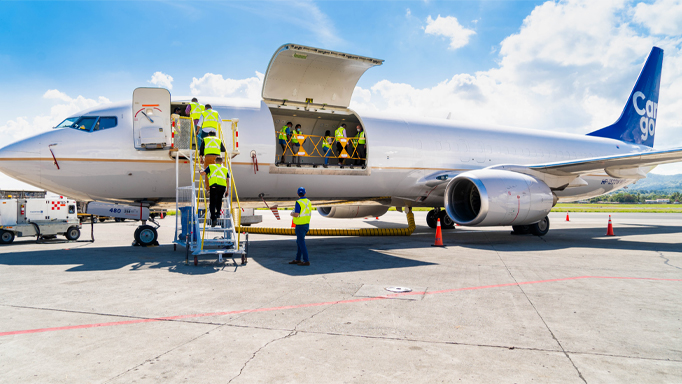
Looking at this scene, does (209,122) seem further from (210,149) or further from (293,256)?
(293,256)

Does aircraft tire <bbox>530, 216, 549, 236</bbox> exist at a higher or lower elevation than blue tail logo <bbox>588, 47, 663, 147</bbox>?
lower

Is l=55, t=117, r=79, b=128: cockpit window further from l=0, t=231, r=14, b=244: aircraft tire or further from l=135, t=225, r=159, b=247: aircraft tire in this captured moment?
l=0, t=231, r=14, b=244: aircraft tire

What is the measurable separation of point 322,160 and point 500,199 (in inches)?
215

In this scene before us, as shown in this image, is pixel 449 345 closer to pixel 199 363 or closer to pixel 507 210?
pixel 199 363

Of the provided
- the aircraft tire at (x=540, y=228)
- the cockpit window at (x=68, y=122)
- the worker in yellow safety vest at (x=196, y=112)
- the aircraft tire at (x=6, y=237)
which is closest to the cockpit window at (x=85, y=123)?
the cockpit window at (x=68, y=122)

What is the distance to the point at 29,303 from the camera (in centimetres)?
470

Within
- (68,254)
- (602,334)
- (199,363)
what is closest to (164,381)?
(199,363)

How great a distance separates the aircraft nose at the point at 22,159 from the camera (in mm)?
8398

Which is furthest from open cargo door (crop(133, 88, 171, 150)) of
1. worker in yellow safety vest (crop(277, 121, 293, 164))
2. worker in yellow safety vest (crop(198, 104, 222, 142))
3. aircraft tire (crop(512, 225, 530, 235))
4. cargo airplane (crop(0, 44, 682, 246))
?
aircraft tire (crop(512, 225, 530, 235))

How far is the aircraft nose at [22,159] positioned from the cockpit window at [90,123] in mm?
723

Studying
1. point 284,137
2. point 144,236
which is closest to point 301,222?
point 284,137

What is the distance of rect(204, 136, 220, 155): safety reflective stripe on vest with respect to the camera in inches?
314

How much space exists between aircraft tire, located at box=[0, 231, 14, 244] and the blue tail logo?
2207 centimetres

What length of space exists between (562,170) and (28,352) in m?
12.6
